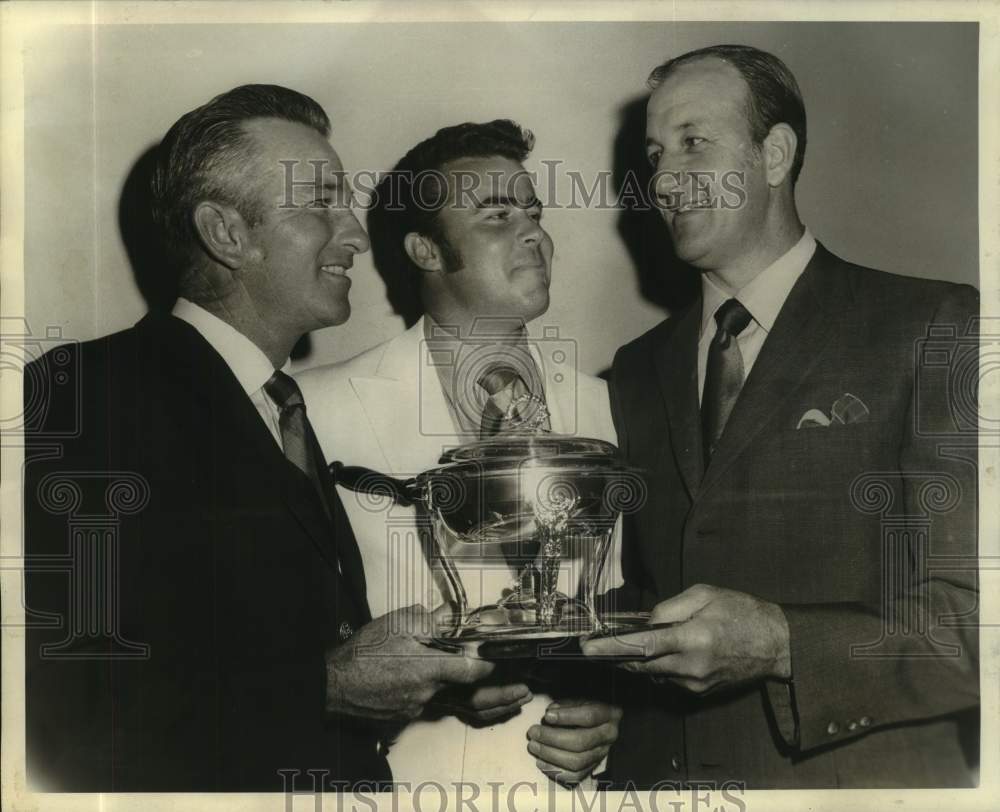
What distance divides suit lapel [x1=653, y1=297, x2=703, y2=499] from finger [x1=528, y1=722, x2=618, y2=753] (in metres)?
0.55

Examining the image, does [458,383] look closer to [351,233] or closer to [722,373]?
[351,233]

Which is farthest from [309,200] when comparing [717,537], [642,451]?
[717,537]

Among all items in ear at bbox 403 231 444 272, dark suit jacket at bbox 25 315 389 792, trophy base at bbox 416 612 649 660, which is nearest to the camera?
trophy base at bbox 416 612 649 660

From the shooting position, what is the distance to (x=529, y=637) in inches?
94.3

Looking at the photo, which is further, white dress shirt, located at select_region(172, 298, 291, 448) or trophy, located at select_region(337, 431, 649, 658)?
white dress shirt, located at select_region(172, 298, 291, 448)

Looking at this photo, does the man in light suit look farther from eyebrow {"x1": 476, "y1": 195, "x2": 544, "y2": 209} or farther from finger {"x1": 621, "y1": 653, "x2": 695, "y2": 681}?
finger {"x1": 621, "y1": 653, "x2": 695, "y2": 681}

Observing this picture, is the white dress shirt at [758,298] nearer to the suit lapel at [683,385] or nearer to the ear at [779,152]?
the suit lapel at [683,385]

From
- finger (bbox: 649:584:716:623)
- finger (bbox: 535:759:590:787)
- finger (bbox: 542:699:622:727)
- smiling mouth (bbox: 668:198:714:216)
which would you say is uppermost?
smiling mouth (bbox: 668:198:714:216)

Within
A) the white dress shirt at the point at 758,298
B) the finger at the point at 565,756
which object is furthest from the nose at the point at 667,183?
the finger at the point at 565,756

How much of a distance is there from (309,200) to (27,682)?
118cm

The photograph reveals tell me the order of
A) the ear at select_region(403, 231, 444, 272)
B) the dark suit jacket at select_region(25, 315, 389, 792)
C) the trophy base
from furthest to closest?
1. the ear at select_region(403, 231, 444, 272)
2. the dark suit jacket at select_region(25, 315, 389, 792)
3. the trophy base

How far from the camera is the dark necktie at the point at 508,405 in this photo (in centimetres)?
255

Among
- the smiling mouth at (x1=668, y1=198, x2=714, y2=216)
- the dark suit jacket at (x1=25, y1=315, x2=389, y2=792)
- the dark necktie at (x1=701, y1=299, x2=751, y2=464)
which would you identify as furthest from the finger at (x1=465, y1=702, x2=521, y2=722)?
the smiling mouth at (x1=668, y1=198, x2=714, y2=216)

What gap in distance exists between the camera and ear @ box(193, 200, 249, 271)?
2.59m
